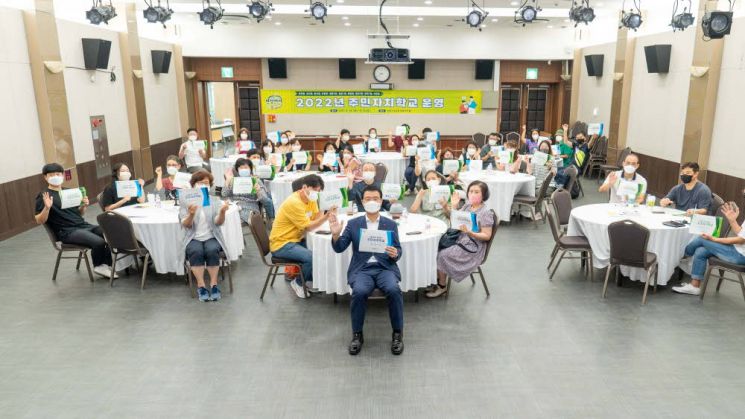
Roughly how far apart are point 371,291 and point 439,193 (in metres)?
1.93

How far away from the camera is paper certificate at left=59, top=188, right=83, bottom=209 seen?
6.48m

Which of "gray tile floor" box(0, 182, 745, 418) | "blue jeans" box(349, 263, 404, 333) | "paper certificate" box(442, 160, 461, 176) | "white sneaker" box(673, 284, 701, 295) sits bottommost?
"gray tile floor" box(0, 182, 745, 418)

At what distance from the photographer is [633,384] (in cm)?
443

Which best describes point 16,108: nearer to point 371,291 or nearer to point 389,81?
point 371,291

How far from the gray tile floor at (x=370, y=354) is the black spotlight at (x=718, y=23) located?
422 cm

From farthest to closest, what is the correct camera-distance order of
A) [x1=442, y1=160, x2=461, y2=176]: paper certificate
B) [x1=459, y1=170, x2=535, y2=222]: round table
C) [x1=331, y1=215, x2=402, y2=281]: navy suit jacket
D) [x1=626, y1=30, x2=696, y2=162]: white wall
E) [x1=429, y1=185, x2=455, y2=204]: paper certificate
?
[x1=626, y1=30, x2=696, y2=162]: white wall < [x1=442, y1=160, x2=461, y2=176]: paper certificate < [x1=459, y1=170, x2=535, y2=222]: round table < [x1=429, y1=185, x2=455, y2=204]: paper certificate < [x1=331, y1=215, x2=402, y2=281]: navy suit jacket

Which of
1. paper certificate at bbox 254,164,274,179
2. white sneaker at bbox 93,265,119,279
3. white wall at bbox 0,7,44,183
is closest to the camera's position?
white sneaker at bbox 93,265,119,279

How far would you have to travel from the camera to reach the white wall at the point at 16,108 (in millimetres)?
8930

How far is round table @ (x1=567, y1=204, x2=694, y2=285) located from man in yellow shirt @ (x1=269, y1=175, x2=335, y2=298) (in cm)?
336

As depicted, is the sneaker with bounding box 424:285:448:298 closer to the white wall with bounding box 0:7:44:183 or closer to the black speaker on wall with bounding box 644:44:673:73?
the white wall with bounding box 0:7:44:183

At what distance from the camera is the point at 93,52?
11.4 m

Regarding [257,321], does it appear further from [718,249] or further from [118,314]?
[718,249]

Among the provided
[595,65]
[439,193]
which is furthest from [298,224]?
[595,65]

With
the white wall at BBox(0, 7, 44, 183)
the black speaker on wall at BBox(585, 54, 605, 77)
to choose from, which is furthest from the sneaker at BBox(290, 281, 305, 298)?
the black speaker on wall at BBox(585, 54, 605, 77)
